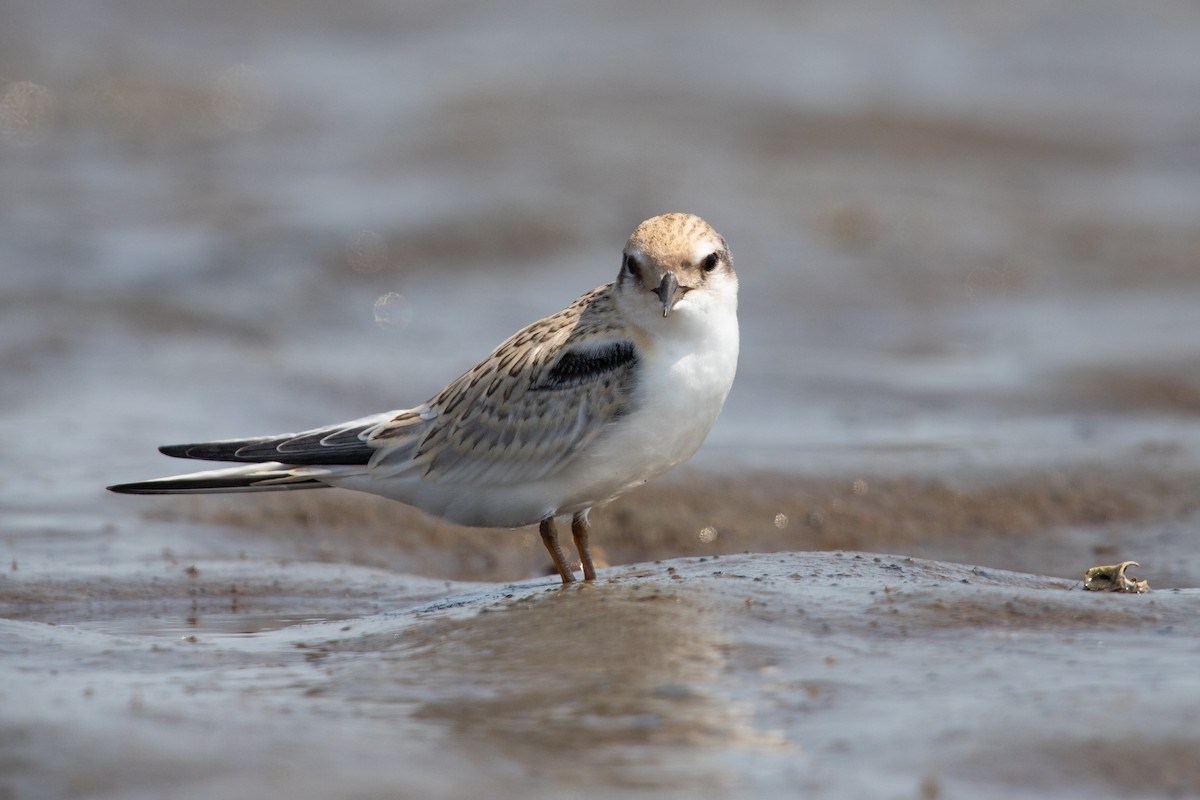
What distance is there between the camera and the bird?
20.7ft

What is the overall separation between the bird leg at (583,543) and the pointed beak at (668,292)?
1139mm

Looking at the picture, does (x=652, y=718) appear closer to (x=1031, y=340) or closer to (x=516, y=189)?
(x=1031, y=340)

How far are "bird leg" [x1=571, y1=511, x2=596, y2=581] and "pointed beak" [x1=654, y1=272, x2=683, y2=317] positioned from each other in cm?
114

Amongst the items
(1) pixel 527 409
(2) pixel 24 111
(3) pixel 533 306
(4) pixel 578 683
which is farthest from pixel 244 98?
(4) pixel 578 683

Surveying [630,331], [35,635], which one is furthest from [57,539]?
[630,331]

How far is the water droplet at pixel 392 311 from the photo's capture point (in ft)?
46.4

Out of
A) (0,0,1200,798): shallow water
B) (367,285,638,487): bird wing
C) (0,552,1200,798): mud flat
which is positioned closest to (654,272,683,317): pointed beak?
(367,285,638,487): bird wing

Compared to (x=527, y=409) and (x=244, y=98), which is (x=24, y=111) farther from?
(x=527, y=409)

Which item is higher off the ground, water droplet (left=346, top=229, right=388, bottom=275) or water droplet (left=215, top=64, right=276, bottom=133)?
water droplet (left=215, top=64, right=276, bottom=133)

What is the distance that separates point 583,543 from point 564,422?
1.83 feet

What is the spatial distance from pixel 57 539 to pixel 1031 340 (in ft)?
28.2

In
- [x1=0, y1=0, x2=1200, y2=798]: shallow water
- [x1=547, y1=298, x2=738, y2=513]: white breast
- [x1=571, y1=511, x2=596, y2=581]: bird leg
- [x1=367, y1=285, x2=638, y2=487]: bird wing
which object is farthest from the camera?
[x1=571, y1=511, x2=596, y2=581]: bird leg

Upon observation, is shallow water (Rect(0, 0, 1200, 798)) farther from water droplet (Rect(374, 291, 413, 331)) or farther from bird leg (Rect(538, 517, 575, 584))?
bird leg (Rect(538, 517, 575, 584))

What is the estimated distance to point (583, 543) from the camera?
21.9 ft
